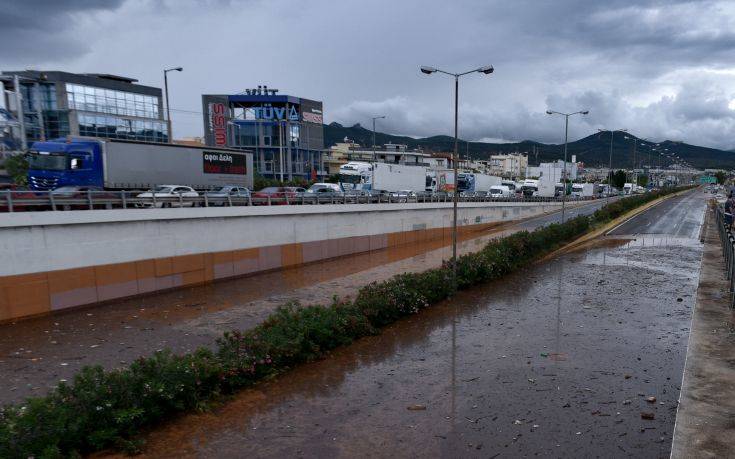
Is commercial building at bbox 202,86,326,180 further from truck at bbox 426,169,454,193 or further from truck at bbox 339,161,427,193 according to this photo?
truck at bbox 339,161,427,193

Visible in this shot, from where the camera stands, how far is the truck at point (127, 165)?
→ 89.7ft

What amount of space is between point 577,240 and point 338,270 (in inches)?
760

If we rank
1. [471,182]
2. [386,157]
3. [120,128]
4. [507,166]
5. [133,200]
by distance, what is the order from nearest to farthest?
[133,200] < [120,128] < [471,182] < [386,157] < [507,166]

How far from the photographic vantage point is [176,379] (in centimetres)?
940

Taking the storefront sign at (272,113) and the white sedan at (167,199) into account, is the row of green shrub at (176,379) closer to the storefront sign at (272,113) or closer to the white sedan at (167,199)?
the white sedan at (167,199)

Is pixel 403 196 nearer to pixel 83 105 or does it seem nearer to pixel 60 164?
pixel 60 164

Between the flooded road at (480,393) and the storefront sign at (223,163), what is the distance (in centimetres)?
2414

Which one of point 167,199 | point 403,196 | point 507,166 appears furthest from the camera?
point 507,166

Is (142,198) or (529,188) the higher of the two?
(142,198)

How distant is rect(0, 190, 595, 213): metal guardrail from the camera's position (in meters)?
18.9

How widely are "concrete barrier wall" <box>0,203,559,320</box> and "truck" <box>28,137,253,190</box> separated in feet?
28.9

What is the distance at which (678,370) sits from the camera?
11.6 metres

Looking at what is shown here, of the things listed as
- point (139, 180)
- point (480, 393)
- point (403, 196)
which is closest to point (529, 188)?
point (403, 196)

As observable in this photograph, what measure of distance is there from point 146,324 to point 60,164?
14.7 metres
